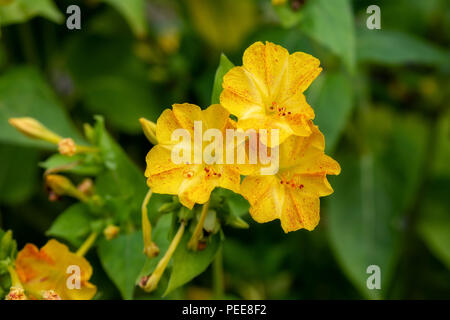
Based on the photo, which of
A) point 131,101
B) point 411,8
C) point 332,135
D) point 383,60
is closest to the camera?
point 332,135

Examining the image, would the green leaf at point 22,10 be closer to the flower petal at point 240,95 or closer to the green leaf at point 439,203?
the flower petal at point 240,95

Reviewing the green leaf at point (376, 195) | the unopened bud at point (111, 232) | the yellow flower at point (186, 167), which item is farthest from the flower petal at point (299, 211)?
the green leaf at point (376, 195)

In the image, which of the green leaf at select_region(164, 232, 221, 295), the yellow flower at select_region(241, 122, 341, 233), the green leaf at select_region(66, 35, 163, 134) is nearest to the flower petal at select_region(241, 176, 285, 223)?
the yellow flower at select_region(241, 122, 341, 233)

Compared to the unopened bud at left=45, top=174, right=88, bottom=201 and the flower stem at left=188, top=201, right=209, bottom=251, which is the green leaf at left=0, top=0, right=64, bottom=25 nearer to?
the unopened bud at left=45, top=174, right=88, bottom=201

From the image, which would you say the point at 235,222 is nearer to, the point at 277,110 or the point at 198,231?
the point at 198,231

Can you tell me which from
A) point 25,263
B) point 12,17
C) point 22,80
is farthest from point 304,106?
point 22,80
